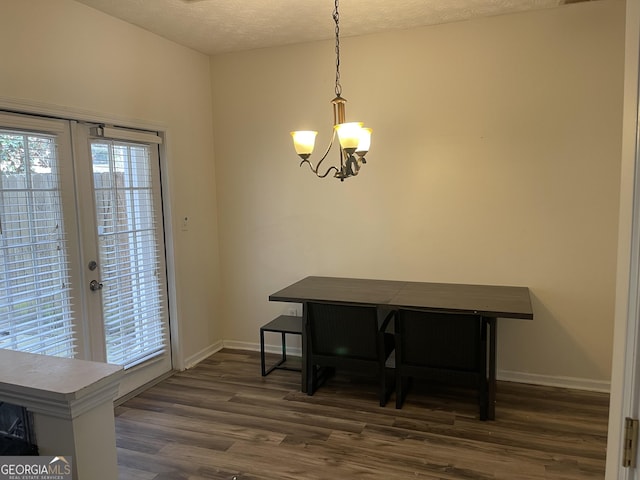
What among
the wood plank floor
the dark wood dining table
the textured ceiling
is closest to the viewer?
the wood plank floor

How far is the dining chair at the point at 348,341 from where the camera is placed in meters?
3.30

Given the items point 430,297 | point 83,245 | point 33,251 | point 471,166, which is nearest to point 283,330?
point 430,297

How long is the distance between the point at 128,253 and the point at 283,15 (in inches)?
84.5

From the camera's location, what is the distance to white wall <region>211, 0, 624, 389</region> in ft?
11.1

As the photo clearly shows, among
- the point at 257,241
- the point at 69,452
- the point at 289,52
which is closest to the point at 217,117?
the point at 289,52

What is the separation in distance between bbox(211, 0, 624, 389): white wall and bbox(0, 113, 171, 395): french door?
1.10 m

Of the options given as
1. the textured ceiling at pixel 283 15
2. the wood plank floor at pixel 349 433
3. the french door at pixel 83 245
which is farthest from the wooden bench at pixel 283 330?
the textured ceiling at pixel 283 15

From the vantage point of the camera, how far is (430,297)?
334 cm

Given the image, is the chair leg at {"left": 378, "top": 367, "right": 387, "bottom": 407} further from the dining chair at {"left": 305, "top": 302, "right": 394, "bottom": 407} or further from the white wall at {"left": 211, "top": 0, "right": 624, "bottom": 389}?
the white wall at {"left": 211, "top": 0, "right": 624, "bottom": 389}

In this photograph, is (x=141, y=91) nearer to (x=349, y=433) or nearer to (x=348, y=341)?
(x=348, y=341)

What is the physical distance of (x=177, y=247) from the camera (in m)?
4.01

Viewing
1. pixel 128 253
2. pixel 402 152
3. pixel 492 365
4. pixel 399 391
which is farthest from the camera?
pixel 402 152

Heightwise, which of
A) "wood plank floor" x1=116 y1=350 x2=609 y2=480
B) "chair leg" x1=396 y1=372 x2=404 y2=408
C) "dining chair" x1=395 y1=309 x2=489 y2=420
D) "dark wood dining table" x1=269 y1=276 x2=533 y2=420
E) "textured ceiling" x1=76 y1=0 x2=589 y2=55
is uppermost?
"textured ceiling" x1=76 y1=0 x2=589 y2=55

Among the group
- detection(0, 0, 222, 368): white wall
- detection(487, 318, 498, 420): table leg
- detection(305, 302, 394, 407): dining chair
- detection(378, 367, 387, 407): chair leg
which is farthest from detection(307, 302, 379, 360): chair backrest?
detection(0, 0, 222, 368): white wall
